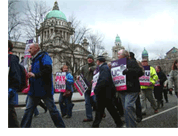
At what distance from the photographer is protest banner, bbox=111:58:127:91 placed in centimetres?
372

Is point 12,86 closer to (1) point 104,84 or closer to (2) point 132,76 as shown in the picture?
(1) point 104,84

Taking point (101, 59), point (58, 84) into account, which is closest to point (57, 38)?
point (58, 84)

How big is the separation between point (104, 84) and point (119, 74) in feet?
1.25

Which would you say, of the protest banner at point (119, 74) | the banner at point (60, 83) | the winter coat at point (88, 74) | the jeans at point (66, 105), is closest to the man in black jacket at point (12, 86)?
the protest banner at point (119, 74)

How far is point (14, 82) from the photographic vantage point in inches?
112

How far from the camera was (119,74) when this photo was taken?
386 cm

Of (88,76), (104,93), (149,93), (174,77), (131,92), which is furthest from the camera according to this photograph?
(149,93)

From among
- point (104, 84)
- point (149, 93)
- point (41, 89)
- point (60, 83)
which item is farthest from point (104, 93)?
point (149, 93)

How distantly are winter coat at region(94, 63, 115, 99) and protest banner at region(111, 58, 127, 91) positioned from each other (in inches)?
5.9

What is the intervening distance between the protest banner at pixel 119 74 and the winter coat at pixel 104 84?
0.15 metres

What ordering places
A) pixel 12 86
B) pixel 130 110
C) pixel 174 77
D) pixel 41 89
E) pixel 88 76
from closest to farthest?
pixel 12 86
pixel 41 89
pixel 130 110
pixel 174 77
pixel 88 76

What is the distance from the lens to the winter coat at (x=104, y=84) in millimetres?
3951
